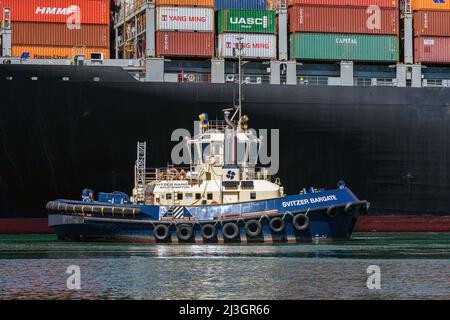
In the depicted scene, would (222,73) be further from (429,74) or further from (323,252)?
(323,252)

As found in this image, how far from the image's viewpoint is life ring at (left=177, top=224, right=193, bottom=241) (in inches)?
1459

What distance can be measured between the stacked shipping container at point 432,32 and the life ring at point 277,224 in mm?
14012

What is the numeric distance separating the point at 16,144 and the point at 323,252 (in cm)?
1601

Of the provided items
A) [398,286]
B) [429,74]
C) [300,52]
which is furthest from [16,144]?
[398,286]

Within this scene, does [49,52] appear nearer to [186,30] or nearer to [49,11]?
[49,11]

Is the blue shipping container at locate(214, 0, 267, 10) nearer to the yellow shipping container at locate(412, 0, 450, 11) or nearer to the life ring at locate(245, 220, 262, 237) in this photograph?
the yellow shipping container at locate(412, 0, 450, 11)

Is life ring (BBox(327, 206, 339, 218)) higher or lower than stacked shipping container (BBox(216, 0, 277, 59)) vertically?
lower

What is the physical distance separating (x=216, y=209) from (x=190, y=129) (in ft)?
29.6

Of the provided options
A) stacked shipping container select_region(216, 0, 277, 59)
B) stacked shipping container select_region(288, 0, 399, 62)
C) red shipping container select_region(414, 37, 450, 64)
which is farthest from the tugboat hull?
red shipping container select_region(414, 37, 450, 64)

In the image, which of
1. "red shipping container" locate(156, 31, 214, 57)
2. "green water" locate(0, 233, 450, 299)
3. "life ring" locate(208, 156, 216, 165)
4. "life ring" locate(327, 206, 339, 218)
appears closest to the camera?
"green water" locate(0, 233, 450, 299)

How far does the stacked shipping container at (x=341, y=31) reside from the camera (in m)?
46.0

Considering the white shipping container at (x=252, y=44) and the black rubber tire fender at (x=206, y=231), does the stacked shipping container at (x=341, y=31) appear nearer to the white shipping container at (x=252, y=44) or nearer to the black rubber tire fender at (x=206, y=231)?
the white shipping container at (x=252, y=44)

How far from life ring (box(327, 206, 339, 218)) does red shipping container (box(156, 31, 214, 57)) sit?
11536 millimetres

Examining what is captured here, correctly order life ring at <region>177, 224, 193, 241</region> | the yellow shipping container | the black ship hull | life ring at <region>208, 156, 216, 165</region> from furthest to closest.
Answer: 1. the yellow shipping container
2. the black ship hull
3. life ring at <region>208, 156, 216, 165</region>
4. life ring at <region>177, 224, 193, 241</region>
